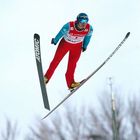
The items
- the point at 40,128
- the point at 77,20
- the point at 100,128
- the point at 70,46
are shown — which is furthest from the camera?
the point at 40,128

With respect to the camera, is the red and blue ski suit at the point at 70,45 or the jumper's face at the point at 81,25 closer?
the jumper's face at the point at 81,25

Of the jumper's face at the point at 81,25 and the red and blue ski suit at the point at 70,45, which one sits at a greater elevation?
the jumper's face at the point at 81,25

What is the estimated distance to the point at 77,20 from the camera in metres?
12.1

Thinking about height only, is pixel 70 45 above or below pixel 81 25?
below

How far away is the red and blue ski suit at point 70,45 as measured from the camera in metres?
12.4

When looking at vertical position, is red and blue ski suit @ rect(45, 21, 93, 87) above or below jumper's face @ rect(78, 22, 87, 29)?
below

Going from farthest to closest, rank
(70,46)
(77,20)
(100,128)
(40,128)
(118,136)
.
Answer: (40,128) < (100,128) < (118,136) < (70,46) < (77,20)

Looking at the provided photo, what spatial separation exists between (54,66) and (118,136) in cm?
2770

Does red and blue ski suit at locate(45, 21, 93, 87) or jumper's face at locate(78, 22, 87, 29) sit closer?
jumper's face at locate(78, 22, 87, 29)

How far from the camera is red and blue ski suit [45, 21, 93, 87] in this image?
12.4 m

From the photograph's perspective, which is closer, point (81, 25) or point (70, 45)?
point (81, 25)

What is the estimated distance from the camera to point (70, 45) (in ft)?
42.6

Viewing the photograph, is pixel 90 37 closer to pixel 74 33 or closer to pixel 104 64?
pixel 74 33

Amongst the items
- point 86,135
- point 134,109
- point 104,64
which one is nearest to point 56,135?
point 86,135
